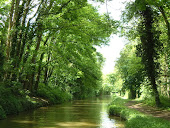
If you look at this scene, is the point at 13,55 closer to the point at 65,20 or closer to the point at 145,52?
the point at 65,20

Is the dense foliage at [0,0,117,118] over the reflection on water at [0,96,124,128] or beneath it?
over

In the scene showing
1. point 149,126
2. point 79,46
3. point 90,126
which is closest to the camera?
point 149,126

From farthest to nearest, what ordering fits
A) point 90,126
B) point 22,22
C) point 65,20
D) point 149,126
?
1. point 22,22
2. point 65,20
3. point 90,126
4. point 149,126

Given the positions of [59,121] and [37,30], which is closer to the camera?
[59,121]

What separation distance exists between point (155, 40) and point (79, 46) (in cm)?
712

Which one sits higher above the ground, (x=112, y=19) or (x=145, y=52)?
(x=112, y=19)

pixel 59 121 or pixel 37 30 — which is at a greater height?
pixel 37 30

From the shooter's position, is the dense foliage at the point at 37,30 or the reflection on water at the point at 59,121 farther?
the dense foliage at the point at 37,30

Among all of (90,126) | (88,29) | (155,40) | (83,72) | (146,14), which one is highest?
(146,14)

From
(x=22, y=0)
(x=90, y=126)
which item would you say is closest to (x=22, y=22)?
(x=22, y=0)

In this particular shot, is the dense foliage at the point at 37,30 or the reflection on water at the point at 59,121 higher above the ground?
the dense foliage at the point at 37,30

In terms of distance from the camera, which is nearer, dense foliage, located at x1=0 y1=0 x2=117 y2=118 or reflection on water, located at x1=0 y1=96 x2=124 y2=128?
reflection on water, located at x1=0 y1=96 x2=124 y2=128

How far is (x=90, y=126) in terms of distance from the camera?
905 cm

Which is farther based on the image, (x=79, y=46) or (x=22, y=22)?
(x=79, y=46)
